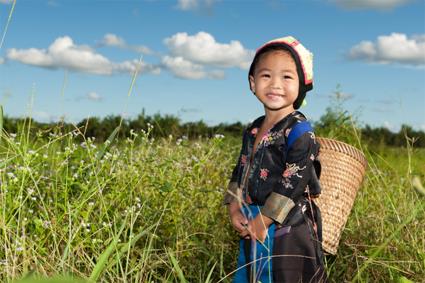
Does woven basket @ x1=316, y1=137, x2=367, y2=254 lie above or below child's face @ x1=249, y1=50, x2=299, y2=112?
below

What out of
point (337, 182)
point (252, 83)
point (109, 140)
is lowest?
point (337, 182)

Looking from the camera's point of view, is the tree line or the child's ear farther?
the tree line

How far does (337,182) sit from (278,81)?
3.10 ft

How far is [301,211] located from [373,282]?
1.14 m

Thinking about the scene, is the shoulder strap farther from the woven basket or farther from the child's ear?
the woven basket

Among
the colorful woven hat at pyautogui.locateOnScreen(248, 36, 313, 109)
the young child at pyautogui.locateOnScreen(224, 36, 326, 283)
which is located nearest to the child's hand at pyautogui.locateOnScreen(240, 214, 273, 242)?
the young child at pyautogui.locateOnScreen(224, 36, 326, 283)

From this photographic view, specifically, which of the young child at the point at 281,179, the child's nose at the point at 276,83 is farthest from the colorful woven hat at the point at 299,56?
the child's nose at the point at 276,83

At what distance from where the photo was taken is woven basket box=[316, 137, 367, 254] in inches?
148

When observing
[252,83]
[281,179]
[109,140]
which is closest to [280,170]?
[281,179]

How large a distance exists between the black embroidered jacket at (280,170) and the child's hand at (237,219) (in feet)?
0.34

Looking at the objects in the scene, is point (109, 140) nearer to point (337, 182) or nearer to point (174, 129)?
point (337, 182)

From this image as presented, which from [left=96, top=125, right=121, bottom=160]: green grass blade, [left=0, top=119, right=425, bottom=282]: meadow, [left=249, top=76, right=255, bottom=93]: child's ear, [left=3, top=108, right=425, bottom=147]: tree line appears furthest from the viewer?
[left=3, top=108, right=425, bottom=147]: tree line

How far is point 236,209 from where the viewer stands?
3357 mm

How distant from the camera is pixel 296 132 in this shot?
309 centimetres
